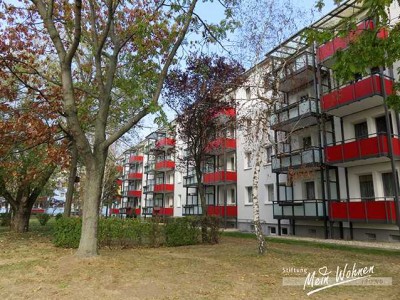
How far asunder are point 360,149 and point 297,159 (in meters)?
4.44

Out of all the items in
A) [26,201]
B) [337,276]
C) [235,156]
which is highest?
[235,156]

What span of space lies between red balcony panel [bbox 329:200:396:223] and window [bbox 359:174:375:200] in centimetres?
87

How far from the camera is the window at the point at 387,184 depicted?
18141 millimetres

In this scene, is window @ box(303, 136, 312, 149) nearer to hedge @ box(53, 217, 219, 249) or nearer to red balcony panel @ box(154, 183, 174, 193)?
hedge @ box(53, 217, 219, 249)

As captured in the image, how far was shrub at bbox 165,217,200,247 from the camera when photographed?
14906mm

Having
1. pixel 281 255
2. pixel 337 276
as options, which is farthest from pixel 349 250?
pixel 337 276

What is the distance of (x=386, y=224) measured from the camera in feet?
57.3

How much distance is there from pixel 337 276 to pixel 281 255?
340cm

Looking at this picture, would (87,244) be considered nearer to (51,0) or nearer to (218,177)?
(51,0)

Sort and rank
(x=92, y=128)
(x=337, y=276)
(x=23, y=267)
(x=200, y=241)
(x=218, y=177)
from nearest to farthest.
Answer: (x=337, y=276) < (x=23, y=267) < (x=200, y=241) < (x=92, y=128) < (x=218, y=177)

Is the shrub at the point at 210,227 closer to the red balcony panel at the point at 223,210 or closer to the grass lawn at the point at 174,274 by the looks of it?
the grass lawn at the point at 174,274

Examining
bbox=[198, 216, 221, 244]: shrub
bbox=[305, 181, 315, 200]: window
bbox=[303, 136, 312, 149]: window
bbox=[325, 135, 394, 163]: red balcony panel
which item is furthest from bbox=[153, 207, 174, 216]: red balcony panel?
bbox=[198, 216, 221, 244]: shrub

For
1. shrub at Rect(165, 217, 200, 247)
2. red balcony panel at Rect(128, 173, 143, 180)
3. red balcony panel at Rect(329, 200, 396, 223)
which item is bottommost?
shrub at Rect(165, 217, 200, 247)

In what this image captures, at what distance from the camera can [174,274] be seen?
8664mm
